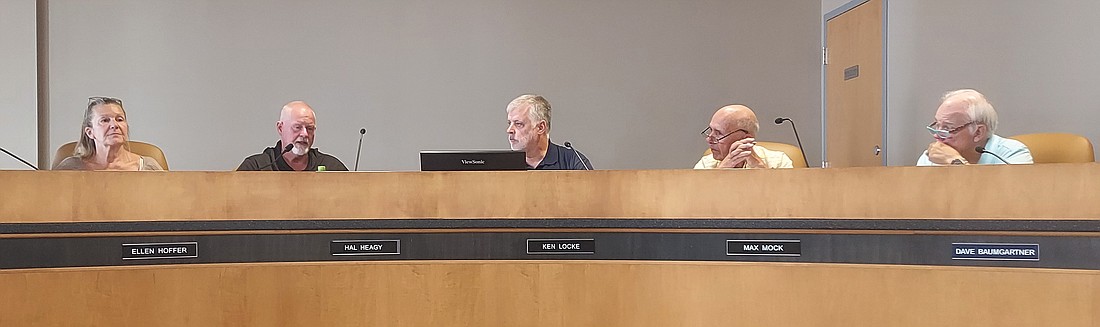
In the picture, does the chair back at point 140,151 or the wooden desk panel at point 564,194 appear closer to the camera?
the wooden desk panel at point 564,194

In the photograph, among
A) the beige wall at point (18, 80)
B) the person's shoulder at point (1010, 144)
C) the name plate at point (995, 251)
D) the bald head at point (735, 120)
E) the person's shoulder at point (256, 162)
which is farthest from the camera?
the beige wall at point (18, 80)

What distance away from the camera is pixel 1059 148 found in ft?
10.4

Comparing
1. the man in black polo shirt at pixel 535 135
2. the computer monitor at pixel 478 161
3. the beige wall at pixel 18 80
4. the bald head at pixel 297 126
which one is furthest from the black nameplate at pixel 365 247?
the beige wall at pixel 18 80

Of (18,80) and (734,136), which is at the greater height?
(18,80)

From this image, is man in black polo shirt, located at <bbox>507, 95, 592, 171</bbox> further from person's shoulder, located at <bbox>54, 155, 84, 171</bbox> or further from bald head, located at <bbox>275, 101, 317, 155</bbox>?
person's shoulder, located at <bbox>54, 155, 84, 171</bbox>

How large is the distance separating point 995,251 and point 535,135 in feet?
6.64

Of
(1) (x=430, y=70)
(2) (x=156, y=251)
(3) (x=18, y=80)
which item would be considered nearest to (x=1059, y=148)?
(2) (x=156, y=251)

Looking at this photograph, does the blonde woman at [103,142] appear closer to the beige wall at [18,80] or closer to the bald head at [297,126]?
the bald head at [297,126]

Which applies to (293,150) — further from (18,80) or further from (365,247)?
(18,80)

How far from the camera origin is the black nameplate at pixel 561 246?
7.27ft

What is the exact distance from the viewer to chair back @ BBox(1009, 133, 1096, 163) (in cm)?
307

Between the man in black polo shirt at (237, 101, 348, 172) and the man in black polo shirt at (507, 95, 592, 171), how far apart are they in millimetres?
640

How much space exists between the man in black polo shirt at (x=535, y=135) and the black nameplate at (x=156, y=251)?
69.4 inches

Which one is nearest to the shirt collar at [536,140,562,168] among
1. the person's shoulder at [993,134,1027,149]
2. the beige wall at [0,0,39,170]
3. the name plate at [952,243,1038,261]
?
the person's shoulder at [993,134,1027,149]
